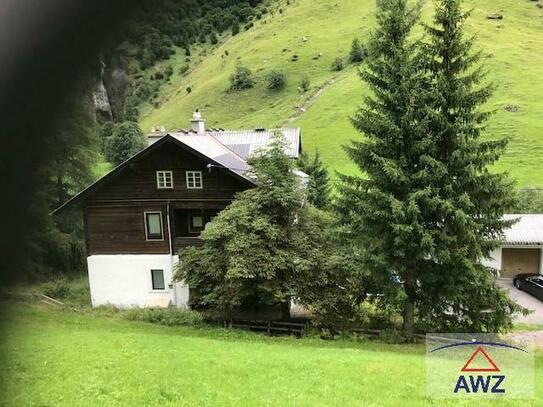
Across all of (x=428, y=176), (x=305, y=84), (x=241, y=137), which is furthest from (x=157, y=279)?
(x=305, y=84)

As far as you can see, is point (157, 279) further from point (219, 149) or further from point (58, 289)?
point (219, 149)

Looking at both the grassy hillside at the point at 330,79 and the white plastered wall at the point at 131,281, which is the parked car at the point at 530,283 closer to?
the grassy hillside at the point at 330,79

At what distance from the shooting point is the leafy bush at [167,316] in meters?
17.9

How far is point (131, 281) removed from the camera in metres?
20.9

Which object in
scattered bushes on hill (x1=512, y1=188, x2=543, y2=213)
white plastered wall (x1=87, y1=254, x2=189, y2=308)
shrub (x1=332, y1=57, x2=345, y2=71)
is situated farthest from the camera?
shrub (x1=332, y1=57, x2=345, y2=71)

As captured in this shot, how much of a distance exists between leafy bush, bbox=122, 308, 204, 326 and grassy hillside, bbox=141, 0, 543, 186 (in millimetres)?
23178

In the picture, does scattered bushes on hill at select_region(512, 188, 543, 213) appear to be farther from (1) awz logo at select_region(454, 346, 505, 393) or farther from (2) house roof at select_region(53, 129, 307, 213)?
(1) awz logo at select_region(454, 346, 505, 393)

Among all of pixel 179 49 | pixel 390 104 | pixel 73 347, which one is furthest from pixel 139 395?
pixel 390 104

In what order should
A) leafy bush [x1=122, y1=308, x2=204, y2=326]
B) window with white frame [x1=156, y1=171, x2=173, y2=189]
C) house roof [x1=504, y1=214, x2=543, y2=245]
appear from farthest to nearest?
house roof [x1=504, y1=214, x2=543, y2=245], window with white frame [x1=156, y1=171, x2=173, y2=189], leafy bush [x1=122, y1=308, x2=204, y2=326]

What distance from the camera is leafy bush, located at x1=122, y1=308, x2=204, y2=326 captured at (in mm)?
17906

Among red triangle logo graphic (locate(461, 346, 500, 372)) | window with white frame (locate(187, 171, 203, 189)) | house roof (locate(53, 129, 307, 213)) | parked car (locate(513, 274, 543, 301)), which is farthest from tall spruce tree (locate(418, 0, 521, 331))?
parked car (locate(513, 274, 543, 301))

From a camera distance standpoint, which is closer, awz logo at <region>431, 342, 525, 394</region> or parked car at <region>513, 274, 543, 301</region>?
awz logo at <region>431, 342, 525, 394</region>

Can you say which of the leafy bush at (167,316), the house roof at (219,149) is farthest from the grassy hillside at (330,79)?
the leafy bush at (167,316)

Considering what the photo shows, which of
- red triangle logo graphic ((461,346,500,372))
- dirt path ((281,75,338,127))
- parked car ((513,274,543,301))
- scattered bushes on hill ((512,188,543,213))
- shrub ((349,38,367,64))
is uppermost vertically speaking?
shrub ((349,38,367,64))
